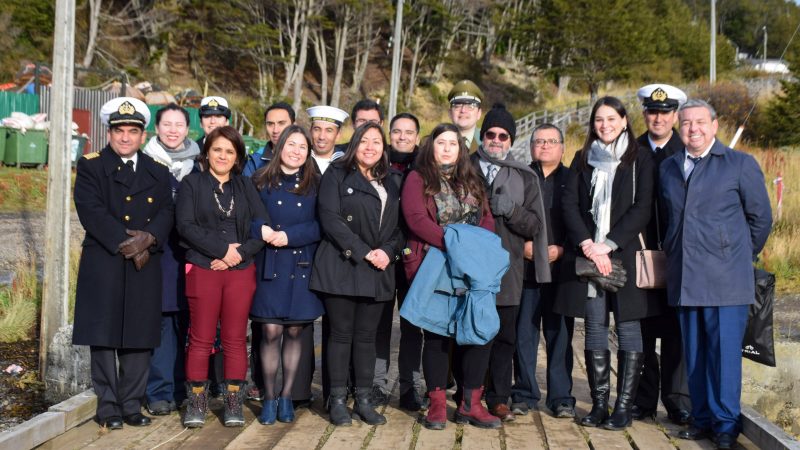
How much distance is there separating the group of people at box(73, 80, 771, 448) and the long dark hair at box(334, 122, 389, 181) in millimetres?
14

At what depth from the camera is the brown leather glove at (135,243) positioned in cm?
547

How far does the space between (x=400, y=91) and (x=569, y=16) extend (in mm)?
9935

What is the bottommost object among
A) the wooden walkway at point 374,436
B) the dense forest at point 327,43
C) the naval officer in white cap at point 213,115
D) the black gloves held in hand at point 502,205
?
the wooden walkway at point 374,436

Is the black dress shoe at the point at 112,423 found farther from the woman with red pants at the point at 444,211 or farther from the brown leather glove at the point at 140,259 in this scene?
the woman with red pants at the point at 444,211

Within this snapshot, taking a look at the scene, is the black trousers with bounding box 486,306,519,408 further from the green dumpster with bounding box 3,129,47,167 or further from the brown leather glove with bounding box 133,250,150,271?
the green dumpster with bounding box 3,129,47,167

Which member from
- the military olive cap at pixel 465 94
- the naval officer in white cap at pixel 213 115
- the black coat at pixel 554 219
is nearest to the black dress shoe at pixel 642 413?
the black coat at pixel 554 219

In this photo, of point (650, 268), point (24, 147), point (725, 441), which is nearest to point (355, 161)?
point (650, 268)

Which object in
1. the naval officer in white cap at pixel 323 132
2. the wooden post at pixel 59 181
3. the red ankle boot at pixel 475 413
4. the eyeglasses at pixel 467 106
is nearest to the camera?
the red ankle boot at pixel 475 413

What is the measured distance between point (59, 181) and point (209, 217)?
2.09 m

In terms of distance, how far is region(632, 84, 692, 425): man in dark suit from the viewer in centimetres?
591

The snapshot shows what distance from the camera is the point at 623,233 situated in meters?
5.68

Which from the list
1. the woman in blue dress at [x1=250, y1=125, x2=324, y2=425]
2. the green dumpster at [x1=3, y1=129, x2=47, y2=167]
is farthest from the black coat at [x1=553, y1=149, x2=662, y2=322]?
the green dumpster at [x1=3, y1=129, x2=47, y2=167]

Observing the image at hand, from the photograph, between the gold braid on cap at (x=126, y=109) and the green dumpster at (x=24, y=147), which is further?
the green dumpster at (x=24, y=147)

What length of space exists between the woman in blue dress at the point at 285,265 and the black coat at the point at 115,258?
632 mm
